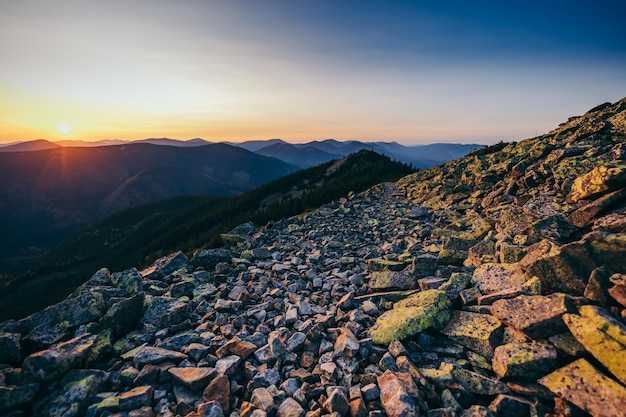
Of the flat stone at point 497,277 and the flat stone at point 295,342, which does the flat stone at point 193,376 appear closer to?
the flat stone at point 295,342

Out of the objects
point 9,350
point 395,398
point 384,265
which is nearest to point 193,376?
point 395,398

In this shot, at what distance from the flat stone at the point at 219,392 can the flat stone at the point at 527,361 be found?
13.6 ft

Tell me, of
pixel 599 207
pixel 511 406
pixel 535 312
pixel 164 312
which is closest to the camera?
pixel 511 406

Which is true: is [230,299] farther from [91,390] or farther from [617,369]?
[617,369]

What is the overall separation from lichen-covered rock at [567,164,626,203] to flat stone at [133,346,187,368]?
10584 mm

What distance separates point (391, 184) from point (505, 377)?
2194cm

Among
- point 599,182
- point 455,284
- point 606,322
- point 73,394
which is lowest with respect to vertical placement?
point 73,394

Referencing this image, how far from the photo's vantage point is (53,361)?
4941 mm

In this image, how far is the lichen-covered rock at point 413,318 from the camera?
216 inches

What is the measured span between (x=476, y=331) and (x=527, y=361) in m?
0.94

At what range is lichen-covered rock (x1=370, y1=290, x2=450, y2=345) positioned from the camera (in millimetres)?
5474

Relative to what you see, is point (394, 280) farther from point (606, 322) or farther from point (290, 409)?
point (290, 409)

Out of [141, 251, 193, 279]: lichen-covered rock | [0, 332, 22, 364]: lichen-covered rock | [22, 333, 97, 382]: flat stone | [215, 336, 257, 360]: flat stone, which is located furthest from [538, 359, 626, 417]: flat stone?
[141, 251, 193, 279]: lichen-covered rock

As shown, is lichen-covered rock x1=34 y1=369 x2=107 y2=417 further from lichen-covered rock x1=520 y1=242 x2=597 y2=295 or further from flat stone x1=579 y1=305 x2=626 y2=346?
lichen-covered rock x1=520 y1=242 x2=597 y2=295
